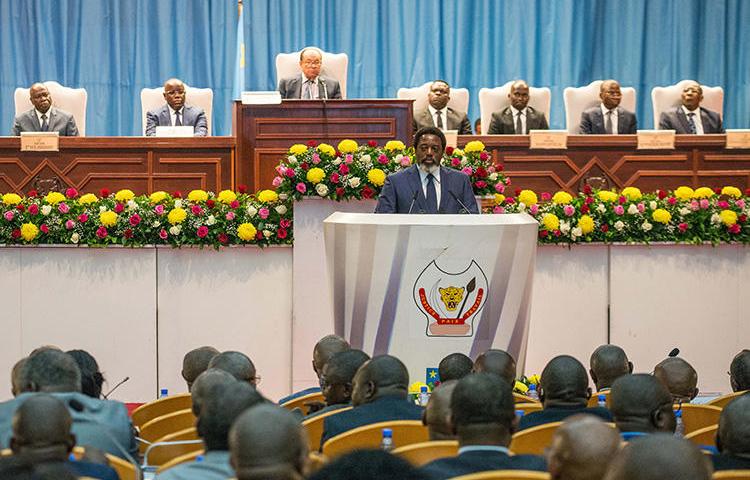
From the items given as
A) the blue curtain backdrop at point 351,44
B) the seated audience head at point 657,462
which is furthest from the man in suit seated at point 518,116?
the seated audience head at point 657,462

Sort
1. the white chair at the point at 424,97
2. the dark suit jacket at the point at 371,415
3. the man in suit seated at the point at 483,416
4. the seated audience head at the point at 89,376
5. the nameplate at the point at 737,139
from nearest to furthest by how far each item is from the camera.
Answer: the man in suit seated at the point at 483,416 < the dark suit jacket at the point at 371,415 < the seated audience head at the point at 89,376 < the nameplate at the point at 737,139 < the white chair at the point at 424,97

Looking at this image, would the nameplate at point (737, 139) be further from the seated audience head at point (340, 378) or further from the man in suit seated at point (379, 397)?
the man in suit seated at point (379, 397)

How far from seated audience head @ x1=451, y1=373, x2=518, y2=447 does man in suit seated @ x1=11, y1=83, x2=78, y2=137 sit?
7.81 metres

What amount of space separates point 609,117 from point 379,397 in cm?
721

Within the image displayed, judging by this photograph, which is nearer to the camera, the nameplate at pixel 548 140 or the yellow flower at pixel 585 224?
the yellow flower at pixel 585 224

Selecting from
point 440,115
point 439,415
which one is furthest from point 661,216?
point 439,415

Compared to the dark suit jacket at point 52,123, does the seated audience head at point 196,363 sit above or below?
below

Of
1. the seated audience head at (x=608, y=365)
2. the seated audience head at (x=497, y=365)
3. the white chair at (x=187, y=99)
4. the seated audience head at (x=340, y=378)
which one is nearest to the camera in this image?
the seated audience head at (x=340, y=378)

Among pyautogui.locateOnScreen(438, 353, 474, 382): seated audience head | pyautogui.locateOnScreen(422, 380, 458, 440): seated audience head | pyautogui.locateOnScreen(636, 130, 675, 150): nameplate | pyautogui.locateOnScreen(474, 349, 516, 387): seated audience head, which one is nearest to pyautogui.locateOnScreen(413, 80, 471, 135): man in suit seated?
pyautogui.locateOnScreen(636, 130, 675, 150): nameplate

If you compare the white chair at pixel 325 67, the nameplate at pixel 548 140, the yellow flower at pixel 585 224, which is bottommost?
the yellow flower at pixel 585 224

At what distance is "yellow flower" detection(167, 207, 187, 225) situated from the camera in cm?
778

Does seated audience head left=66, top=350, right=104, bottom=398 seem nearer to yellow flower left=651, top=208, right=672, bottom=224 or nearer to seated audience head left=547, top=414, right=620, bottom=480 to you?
seated audience head left=547, top=414, right=620, bottom=480

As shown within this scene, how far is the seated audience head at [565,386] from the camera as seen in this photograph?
4.12m

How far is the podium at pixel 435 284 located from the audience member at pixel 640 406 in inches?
96.5
